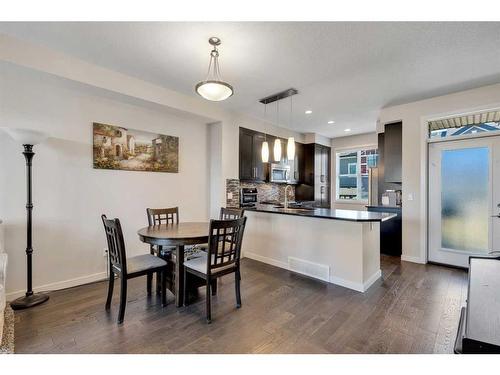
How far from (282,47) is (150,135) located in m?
2.34

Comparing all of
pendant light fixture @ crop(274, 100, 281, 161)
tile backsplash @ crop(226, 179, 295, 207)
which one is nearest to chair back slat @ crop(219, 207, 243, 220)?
pendant light fixture @ crop(274, 100, 281, 161)

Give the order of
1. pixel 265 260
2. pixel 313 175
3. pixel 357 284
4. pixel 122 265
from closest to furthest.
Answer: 1. pixel 122 265
2. pixel 357 284
3. pixel 265 260
4. pixel 313 175

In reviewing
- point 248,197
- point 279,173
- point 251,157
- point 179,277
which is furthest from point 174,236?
point 279,173

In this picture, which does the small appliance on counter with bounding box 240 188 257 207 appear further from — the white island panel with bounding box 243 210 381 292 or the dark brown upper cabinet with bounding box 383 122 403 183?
the dark brown upper cabinet with bounding box 383 122 403 183

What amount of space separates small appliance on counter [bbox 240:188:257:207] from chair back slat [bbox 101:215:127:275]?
8.87 feet

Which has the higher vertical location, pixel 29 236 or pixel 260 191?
pixel 260 191

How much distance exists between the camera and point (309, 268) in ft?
10.9

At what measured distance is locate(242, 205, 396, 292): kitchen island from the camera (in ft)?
9.43

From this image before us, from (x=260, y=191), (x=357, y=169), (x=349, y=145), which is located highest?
(x=349, y=145)

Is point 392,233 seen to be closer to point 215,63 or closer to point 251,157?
point 251,157

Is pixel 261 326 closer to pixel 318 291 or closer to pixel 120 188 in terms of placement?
pixel 318 291

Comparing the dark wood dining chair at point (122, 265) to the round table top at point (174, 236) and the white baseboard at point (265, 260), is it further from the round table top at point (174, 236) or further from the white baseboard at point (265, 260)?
the white baseboard at point (265, 260)

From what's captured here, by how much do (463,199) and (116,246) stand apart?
187 inches

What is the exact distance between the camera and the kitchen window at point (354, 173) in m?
6.41
